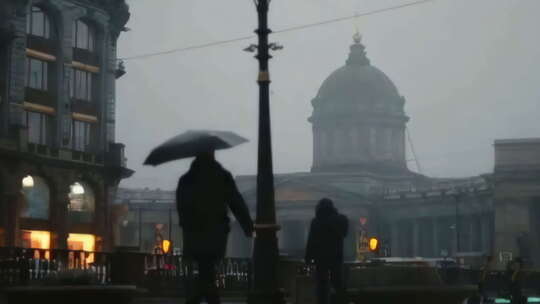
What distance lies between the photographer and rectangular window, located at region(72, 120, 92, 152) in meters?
76.3

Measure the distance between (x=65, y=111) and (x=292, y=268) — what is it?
45245 mm

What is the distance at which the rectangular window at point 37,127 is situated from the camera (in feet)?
238

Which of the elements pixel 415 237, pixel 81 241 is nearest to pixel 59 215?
pixel 81 241

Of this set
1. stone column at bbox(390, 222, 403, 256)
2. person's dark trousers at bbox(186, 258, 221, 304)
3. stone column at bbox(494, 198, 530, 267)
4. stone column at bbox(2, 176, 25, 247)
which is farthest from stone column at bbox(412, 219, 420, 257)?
person's dark trousers at bbox(186, 258, 221, 304)

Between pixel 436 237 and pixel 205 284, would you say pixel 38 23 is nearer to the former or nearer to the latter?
pixel 205 284

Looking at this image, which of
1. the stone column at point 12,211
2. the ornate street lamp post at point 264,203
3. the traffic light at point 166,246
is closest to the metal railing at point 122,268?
the ornate street lamp post at point 264,203

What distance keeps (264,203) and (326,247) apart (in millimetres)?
1305

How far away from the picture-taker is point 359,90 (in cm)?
16038

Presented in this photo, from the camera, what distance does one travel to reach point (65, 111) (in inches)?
2943

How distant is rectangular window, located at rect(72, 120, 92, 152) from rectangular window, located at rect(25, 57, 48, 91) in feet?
12.3

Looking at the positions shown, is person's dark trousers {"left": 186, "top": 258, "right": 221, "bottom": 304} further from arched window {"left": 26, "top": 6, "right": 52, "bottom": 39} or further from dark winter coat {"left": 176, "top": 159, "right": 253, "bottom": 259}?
arched window {"left": 26, "top": 6, "right": 52, "bottom": 39}

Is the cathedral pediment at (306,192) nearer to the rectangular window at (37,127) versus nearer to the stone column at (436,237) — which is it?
the stone column at (436,237)

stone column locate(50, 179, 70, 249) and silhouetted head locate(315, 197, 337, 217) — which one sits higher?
stone column locate(50, 179, 70, 249)

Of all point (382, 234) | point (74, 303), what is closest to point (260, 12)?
point (74, 303)
